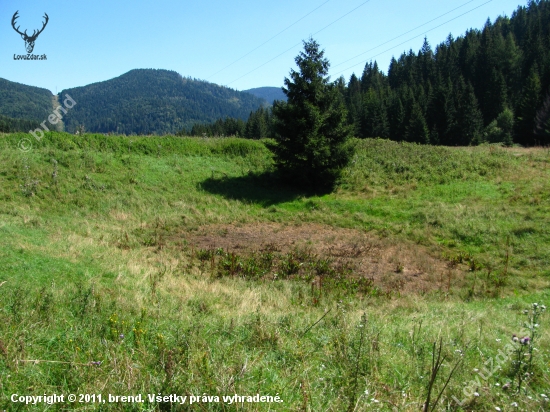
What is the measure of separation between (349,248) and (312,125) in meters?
7.85

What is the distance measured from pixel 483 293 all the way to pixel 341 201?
30.9ft

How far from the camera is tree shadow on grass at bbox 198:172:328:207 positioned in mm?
18938

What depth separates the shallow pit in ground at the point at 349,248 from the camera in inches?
401

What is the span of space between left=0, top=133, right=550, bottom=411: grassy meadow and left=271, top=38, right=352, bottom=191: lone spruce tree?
149cm

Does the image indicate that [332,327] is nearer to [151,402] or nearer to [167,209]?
[151,402]

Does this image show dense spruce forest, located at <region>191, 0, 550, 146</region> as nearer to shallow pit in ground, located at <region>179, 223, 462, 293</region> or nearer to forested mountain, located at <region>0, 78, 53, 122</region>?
shallow pit in ground, located at <region>179, 223, 462, 293</region>

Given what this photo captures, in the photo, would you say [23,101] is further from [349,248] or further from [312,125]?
[349,248]

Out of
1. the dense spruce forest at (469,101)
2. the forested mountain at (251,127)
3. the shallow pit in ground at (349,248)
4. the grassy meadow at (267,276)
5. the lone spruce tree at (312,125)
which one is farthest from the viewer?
the forested mountain at (251,127)

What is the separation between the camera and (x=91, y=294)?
17.4 ft

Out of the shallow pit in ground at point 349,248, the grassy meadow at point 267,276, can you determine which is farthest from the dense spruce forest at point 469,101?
the shallow pit in ground at point 349,248

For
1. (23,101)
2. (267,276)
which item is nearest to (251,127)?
(267,276)

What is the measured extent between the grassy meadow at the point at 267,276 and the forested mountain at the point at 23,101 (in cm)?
11109

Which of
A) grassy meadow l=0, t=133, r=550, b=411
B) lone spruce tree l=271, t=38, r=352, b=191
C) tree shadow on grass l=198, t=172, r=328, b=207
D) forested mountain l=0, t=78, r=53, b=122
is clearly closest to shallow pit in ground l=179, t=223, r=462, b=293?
grassy meadow l=0, t=133, r=550, b=411

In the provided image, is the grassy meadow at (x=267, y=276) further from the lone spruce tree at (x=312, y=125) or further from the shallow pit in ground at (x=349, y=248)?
the lone spruce tree at (x=312, y=125)
